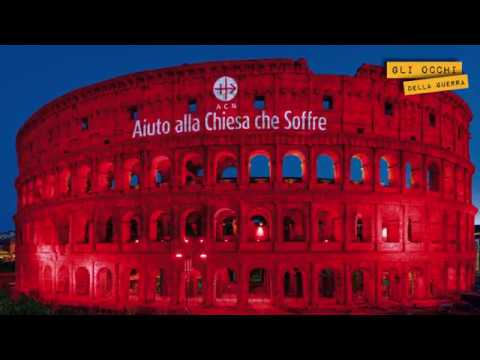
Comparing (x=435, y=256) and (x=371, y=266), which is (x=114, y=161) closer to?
(x=371, y=266)

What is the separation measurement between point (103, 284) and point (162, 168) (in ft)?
30.3

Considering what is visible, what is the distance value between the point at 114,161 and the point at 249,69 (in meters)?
10.7

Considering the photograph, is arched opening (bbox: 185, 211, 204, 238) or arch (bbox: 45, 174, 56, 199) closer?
arch (bbox: 45, 174, 56, 199)

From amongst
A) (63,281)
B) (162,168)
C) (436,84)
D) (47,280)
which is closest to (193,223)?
(162,168)

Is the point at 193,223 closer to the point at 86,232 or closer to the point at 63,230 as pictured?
the point at 86,232

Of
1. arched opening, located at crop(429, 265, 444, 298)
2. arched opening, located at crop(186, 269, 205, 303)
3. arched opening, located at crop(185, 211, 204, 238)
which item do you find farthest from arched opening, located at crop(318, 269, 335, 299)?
arched opening, located at crop(185, 211, 204, 238)

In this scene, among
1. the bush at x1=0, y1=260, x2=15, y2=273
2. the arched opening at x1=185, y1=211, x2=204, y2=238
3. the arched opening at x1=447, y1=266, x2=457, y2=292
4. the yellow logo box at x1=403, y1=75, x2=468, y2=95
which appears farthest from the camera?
the bush at x1=0, y1=260, x2=15, y2=273

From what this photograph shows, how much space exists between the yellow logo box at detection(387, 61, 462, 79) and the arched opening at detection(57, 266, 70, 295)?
25998mm

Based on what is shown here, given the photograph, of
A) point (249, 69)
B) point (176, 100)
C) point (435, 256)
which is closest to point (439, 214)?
point (435, 256)

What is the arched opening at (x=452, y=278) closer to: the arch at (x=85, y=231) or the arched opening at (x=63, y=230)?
the arch at (x=85, y=231)

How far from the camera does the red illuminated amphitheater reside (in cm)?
2436

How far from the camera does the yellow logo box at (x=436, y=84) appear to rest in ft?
69.4

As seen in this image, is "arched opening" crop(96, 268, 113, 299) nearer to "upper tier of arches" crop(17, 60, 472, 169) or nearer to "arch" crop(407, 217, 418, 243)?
"upper tier of arches" crop(17, 60, 472, 169)

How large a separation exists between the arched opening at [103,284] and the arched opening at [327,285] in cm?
1462
